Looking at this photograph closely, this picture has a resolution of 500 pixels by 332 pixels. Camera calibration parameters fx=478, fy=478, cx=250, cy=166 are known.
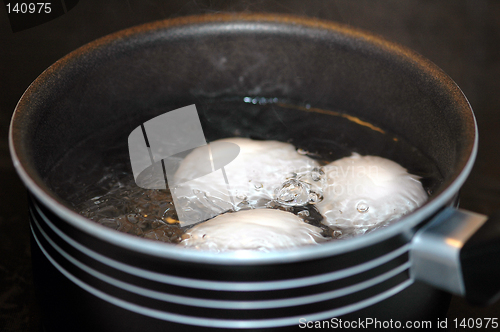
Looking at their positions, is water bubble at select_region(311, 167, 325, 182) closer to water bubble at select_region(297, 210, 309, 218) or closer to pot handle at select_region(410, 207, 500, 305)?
water bubble at select_region(297, 210, 309, 218)

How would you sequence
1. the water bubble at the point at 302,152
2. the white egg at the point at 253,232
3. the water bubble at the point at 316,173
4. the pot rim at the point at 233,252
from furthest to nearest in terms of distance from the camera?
1. the water bubble at the point at 302,152
2. the water bubble at the point at 316,173
3. the white egg at the point at 253,232
4. the pot rim at the point at 233,252

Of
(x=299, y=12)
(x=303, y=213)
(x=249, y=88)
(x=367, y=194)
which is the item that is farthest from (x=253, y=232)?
(x=299, y=12)

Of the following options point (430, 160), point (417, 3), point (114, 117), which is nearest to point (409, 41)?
point (417, 3)

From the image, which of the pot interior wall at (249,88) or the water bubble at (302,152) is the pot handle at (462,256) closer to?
the pot interior wall at (249,88)

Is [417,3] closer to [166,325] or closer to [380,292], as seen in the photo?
[380,292]
